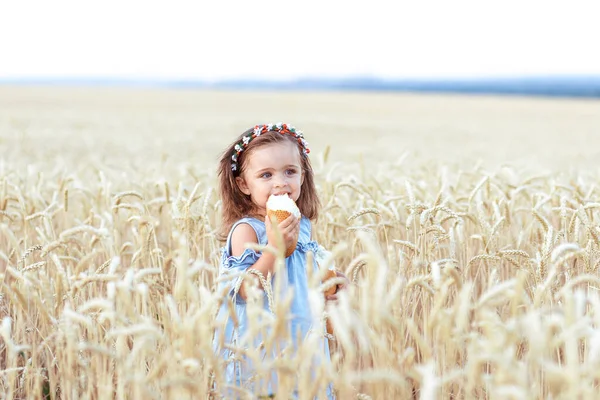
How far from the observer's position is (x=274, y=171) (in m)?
2.97

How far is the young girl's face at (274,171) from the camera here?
294 cm

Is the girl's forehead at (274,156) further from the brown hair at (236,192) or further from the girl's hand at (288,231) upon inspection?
the girl's hand at (288,231)

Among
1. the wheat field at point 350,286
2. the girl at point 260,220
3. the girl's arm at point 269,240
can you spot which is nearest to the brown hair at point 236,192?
the girl at point 260,220

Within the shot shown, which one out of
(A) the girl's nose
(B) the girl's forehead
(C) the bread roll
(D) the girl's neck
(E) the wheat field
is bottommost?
(E) the wheat field

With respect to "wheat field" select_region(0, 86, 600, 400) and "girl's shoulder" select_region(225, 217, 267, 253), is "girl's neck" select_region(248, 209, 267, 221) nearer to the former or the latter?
"girl's shoulder" select_region(225, 217, 267, 253)

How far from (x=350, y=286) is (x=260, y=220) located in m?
0.91

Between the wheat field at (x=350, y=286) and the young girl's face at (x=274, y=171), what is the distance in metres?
0.29

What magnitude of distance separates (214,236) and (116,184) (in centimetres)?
236

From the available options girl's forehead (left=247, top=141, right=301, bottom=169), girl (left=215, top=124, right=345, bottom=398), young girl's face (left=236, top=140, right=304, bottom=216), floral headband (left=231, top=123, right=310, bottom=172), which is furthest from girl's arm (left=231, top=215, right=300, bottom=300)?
floral headband (left=231, top=123, right=310, bottom=172)

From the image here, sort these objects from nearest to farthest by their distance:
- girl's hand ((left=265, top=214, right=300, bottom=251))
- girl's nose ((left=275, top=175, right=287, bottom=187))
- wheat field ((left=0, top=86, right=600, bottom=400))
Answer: wheat field ((left=0, top=86, right=600, bottom=400))
girl's hand ((left=265, top=214, right=300, bottom=251))
girl's nose ((left=275, top=175, right=287, bottom=187))

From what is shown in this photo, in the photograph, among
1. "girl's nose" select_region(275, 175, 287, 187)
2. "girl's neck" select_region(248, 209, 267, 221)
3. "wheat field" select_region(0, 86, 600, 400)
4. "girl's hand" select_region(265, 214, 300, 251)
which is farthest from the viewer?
"girl's neck" select_region(248, 209, 267, 221)

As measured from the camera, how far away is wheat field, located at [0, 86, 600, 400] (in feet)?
5.66

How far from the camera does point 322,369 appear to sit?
5.75 ft

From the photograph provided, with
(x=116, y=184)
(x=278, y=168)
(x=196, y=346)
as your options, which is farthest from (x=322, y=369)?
(x=116, y=184)
